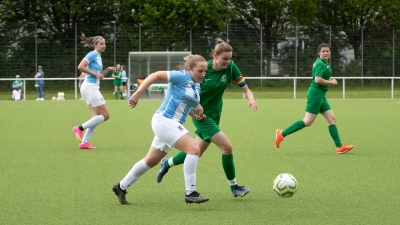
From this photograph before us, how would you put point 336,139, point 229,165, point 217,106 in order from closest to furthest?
point 229,165
point 217,106
point 336,139

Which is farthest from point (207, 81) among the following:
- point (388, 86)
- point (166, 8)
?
point (166, 8)

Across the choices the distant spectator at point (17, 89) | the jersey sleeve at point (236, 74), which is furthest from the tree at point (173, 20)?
the jersey sleeve at point (236, 74)

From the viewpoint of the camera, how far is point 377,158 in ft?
32.4

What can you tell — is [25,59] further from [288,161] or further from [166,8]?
[288,161]

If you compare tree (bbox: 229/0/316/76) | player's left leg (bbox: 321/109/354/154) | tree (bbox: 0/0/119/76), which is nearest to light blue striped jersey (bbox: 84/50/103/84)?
player's left leg (bbox: 321/109/354/154)

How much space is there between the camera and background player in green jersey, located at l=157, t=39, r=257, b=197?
272 inches

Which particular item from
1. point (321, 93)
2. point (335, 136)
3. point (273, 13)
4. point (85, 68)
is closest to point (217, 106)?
point (321, 93)

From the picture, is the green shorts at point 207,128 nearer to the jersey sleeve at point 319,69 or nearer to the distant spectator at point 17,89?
the jersey sleeve at point 319,69

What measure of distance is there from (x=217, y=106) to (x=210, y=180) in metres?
1.12

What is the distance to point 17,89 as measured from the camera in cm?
3106

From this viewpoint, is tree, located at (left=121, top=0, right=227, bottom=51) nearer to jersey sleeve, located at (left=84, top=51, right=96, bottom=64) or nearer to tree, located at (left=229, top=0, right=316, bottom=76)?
tree, located at (left=229, top=0, right=316, bottom=76)

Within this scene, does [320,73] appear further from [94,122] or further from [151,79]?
[151,79]

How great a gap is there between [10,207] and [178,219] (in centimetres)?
163

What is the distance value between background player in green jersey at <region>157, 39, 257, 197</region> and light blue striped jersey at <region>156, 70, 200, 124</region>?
0.55 meters
